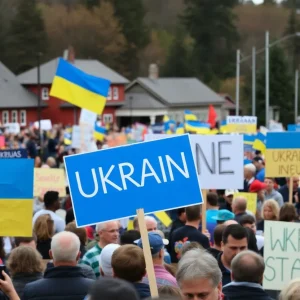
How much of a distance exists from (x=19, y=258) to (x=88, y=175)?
969 millimetres

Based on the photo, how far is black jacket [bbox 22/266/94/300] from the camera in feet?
20.8

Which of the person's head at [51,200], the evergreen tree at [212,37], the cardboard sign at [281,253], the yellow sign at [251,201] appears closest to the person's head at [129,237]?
the cardboard sign at [281,253]

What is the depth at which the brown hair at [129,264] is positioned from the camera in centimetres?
632

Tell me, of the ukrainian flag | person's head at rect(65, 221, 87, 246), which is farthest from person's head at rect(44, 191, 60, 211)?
the ukrainian flag

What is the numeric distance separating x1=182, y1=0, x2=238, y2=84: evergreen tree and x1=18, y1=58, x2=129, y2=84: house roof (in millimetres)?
28427

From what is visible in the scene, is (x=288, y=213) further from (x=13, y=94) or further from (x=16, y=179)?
(x=13, y=94)

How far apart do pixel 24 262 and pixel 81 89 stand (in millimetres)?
12466

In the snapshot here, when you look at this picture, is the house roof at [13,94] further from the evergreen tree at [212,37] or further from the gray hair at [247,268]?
the gray hair at [247,268]

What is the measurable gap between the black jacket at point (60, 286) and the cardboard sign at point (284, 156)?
22.2ft

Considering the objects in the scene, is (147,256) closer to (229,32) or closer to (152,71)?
(152,71)

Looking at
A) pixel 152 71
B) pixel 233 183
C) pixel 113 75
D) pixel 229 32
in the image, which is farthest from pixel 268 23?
pixel 233 183

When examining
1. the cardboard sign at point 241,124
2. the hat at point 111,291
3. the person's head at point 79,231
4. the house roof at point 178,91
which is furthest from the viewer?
the house roof at point 178,91

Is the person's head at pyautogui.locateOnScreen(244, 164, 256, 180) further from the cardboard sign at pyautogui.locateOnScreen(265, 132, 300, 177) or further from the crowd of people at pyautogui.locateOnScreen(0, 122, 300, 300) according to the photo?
the crowd of people at pyautogui.locateOnScreen(0, 122, 300, 300)

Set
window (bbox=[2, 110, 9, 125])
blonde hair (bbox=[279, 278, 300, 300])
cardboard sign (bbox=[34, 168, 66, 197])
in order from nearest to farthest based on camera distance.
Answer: blonde hair (bbox=[279, 278, 300, 300]) < cardboard sign (bbox=[34, 168, 66, 197]) < window (bbox=[2, 110, 9, 125])
